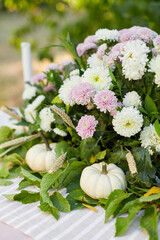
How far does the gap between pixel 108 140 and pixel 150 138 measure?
141 millimetres

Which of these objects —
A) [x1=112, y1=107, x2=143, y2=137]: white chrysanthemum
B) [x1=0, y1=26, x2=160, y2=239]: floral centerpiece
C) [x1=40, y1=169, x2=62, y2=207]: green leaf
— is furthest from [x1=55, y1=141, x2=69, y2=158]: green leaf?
[x1=112, y1=107, x2=143, y2=137]: white chrysanthemum

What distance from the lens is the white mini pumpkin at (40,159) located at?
0.97 meters

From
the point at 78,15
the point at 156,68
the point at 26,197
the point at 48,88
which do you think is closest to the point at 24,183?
the point at 26,197

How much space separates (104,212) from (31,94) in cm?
58

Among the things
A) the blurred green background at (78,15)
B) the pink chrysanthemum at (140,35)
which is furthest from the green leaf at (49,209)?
the blurred green background at (78,15)

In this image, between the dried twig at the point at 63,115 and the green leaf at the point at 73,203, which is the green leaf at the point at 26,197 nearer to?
the green leaf at the point at 73,203

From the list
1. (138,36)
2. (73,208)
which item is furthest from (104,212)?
(138,36)

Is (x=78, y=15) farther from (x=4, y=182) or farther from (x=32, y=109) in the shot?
(x=4, y=182)

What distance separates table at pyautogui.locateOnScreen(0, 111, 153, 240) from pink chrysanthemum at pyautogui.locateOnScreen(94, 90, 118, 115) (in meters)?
0.27

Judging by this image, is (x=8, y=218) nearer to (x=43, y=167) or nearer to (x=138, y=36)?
(x=43, y=167)

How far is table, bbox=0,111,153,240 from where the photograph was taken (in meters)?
0.68

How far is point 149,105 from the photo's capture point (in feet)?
2.77

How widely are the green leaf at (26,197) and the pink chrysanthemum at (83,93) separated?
285 millimetres

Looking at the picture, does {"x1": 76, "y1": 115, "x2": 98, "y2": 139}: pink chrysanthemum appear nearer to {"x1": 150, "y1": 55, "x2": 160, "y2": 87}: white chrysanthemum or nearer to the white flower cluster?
{"x1": 150, "y1": 55, "x2": 160, "y2": 87}: white chrysanthemum
